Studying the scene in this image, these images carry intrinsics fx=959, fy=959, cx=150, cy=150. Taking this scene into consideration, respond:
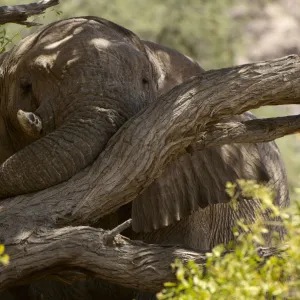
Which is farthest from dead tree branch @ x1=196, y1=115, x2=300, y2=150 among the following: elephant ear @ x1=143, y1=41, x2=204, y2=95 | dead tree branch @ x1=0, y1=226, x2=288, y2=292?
elephant ear @ x1=143, y1=41, x2=204, y2=95

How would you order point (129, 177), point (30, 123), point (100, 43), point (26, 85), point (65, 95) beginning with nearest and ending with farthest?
point (129, 177)
point (30, 123)
point (65, 95)
point (100, 43)
point (26, 85)

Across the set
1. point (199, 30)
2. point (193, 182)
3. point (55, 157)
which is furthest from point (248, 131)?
point (199, 30)

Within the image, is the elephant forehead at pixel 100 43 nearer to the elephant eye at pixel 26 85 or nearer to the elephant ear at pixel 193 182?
the elephant eye at pixel 26 85

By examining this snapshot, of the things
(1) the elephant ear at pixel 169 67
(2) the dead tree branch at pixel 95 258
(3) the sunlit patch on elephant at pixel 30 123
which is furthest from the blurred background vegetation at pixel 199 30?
(2) the dead tree branch at pixel 95 258

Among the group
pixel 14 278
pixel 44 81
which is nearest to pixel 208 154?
pixel 44 81

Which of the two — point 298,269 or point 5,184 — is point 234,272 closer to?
point 298,269

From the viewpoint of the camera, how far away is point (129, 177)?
3.50m

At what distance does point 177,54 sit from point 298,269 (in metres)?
2.15

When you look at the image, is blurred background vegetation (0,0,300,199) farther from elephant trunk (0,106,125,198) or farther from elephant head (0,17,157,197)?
elephant trunk (0,106,125,198)

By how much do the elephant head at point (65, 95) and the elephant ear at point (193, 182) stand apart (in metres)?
0.33

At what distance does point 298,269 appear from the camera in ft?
8.02

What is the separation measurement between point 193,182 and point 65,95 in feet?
2.15

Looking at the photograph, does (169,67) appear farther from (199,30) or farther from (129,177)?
(199,30)

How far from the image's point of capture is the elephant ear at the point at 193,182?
3.91 metres
